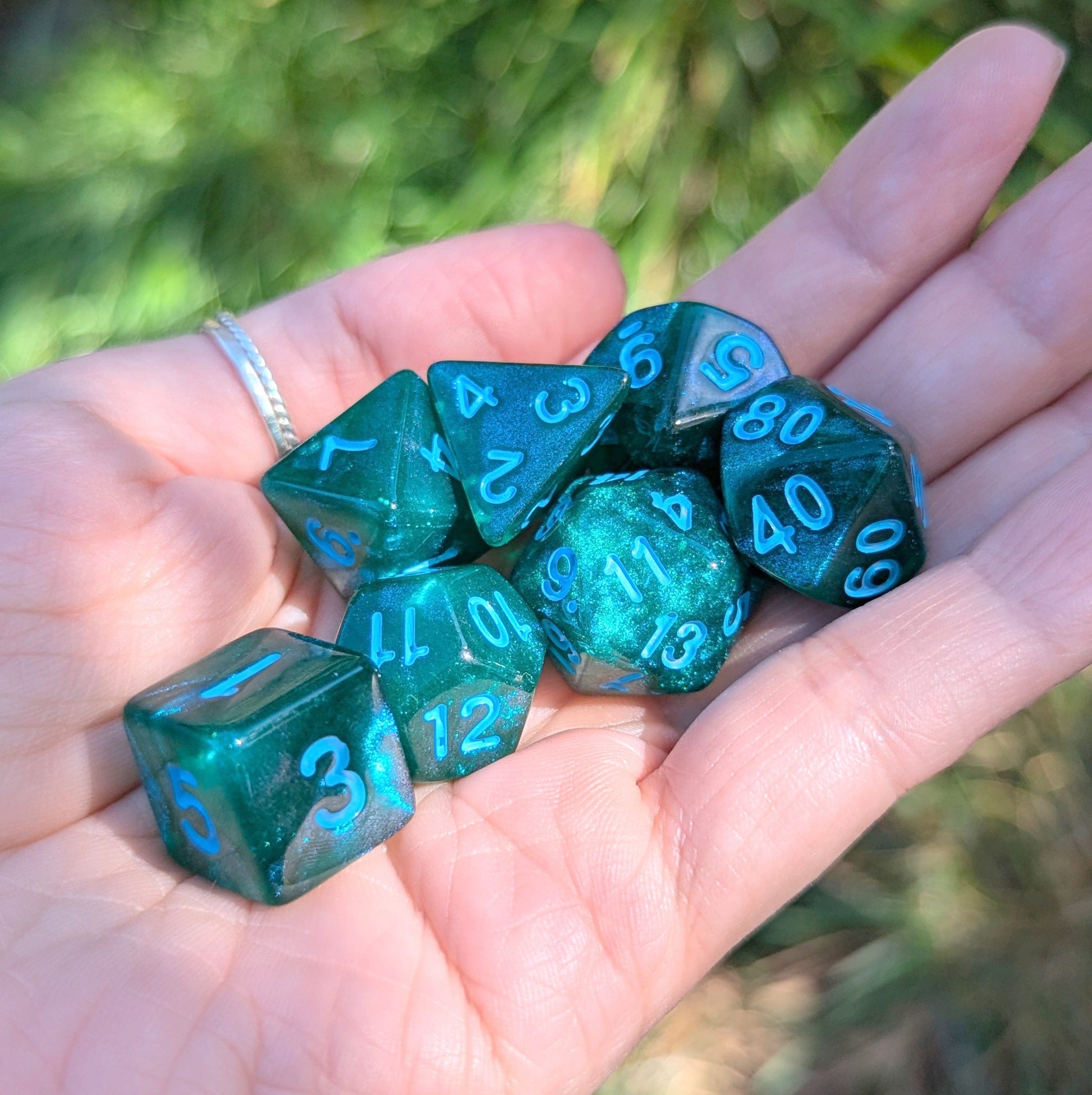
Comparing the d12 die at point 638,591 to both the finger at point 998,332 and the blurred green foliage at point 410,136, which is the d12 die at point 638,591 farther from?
the blurred green foliage at point 410,136

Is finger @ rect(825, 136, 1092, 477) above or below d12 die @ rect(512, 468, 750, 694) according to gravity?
above

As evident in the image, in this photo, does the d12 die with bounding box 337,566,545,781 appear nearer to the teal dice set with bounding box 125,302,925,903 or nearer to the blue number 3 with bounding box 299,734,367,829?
the teal dice set with bounding box 125,302,925,903

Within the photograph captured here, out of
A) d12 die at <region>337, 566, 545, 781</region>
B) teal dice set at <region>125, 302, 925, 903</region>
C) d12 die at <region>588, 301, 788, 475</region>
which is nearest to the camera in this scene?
teal dice set at <region>125, 302, 925, 903</region>

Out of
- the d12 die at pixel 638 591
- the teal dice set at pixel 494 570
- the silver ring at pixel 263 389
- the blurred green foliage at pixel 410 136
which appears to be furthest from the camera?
the blurred green foliage at pixel 410 136

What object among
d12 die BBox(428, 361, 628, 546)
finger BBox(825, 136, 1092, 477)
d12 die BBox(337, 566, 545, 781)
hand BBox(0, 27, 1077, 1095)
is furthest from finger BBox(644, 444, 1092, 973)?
d12 die BBox(428, 361, 628, 546)

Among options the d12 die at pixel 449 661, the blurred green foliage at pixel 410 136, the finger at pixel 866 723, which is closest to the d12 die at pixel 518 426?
the d12 die at pixel 449 661

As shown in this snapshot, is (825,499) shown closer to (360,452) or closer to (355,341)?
(360,452)
